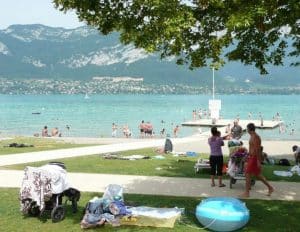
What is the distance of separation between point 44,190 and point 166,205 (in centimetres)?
300

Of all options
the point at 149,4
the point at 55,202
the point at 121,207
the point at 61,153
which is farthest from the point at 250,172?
the point at 61,153

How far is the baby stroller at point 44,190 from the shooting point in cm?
1105

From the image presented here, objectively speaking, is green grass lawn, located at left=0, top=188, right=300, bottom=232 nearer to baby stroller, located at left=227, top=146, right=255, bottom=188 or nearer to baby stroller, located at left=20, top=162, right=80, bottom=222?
baby stroller, located at left=20, top=162, right=80, bottom=222

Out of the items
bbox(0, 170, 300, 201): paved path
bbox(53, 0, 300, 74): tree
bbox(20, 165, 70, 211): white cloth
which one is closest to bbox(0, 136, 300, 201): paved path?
bbox(0, 170, 300, 201): paved path

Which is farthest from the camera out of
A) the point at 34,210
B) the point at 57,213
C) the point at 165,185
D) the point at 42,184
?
the point at 165,185

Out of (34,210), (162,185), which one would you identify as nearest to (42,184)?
(34,210)

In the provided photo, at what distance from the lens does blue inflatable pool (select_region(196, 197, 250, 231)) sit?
10.4 meters

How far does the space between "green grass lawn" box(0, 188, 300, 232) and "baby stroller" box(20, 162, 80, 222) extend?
0.69 ft

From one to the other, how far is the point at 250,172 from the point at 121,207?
4.04 metres

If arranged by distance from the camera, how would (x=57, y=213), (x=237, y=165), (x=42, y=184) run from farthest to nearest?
(x=237, y=165) → (x=57, y=213) → (x=42, y=184)

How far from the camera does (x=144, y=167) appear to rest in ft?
61.8

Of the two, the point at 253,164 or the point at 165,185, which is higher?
the point at 253,164

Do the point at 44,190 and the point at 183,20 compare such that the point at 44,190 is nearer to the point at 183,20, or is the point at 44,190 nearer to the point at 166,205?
the point at 166,205

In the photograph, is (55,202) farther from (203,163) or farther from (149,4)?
(203,163)
